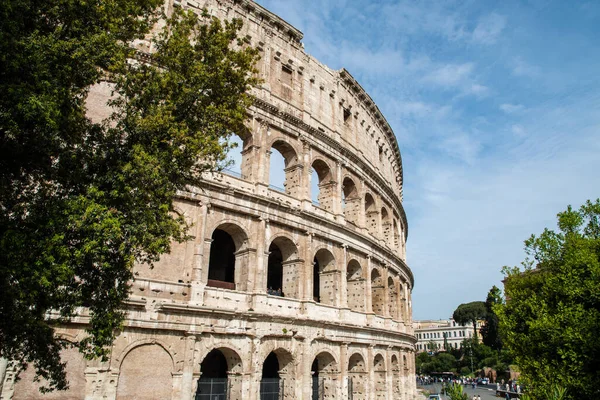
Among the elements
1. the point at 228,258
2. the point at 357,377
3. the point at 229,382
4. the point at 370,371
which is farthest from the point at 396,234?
the point at 229,382

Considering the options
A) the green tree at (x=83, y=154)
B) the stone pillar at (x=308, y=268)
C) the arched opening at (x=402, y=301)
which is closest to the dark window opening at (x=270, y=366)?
the stone pillar at (x=308, y=268)

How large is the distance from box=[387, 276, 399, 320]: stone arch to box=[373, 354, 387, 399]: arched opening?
3.61 m

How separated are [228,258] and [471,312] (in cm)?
7481

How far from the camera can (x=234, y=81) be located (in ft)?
35.7

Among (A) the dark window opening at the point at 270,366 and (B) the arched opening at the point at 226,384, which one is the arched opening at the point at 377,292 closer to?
(A) the dark window opening at the point at 270,366

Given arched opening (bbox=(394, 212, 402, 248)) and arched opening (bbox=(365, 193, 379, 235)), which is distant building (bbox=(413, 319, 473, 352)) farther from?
arched opening (bbox=(365, 193, 379, 235))

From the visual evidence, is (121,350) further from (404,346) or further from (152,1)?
(404,346)

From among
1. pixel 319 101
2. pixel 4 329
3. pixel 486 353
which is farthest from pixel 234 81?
pixel 486 353

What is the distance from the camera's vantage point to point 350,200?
23859mm

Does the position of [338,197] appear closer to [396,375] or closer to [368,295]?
[368,295]

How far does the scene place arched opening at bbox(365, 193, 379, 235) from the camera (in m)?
25.4

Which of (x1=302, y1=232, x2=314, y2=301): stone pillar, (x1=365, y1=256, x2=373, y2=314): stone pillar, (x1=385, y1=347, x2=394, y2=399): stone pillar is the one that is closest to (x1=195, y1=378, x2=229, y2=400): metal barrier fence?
(x1=302, y1=232, x2=314, y2=301): stone pillar

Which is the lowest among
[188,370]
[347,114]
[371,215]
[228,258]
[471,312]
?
[188,370]

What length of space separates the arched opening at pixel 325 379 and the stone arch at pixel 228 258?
5076 millimetres
